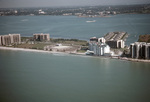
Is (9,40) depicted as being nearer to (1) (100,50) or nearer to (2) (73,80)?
(1) (100,50)

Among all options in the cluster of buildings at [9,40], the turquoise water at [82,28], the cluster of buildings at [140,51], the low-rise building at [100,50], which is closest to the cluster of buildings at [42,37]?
the cluster of buildings at [9,40]

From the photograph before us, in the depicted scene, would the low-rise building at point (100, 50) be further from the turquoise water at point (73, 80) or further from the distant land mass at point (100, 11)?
the distant land mass at point (100, 11)

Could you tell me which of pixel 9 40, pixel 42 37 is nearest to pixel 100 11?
pixel 42 37

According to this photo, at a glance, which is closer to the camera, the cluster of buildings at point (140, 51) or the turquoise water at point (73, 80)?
the turquoise water at point (73, 80)

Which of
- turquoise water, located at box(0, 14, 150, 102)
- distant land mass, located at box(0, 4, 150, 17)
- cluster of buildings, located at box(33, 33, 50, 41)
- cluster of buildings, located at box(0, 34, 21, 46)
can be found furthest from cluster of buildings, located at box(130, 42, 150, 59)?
distant land mass, located at box(0, 4, 150, 17)

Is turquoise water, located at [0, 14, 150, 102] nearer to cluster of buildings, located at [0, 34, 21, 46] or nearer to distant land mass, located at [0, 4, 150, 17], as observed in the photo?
cluster of buildings, located at [0, 34, 21, 46]

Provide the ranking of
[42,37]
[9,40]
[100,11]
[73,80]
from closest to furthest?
[73,80]
[9,40]
[42,37]
[100,11]

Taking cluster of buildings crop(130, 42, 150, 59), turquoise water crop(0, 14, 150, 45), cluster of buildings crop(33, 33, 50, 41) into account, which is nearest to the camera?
cluster of buildings crop(130, 42, 150, 59)

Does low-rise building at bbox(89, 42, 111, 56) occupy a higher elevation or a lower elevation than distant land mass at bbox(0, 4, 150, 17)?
lower

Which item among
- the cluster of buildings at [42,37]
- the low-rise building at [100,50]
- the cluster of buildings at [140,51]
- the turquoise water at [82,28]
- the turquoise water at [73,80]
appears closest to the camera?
the turquoise water at [73,80]
